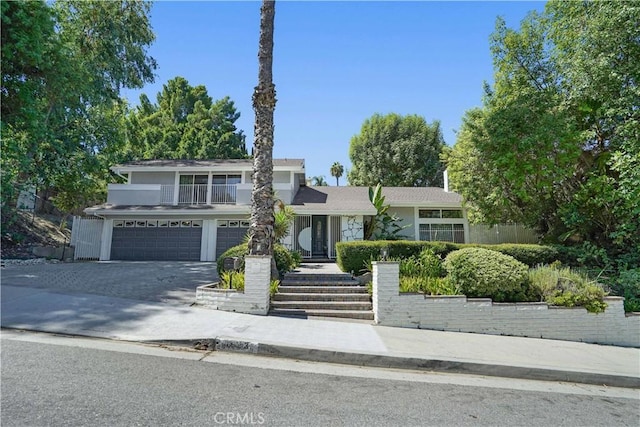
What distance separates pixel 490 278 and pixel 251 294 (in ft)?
18.2

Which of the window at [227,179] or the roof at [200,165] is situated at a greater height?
the roof at [200,165]

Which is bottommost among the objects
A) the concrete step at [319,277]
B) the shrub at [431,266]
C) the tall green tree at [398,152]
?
the concrete step at [319,277]

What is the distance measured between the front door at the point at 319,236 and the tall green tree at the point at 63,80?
1177 centimetres

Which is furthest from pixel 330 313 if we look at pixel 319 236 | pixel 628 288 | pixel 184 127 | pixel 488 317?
pixel 184 127

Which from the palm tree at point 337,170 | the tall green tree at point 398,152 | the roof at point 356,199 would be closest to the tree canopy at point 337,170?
the palm tree at point 337,170

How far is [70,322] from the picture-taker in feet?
21.6

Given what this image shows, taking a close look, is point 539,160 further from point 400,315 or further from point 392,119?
point 392,119

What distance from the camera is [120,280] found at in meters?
10.9

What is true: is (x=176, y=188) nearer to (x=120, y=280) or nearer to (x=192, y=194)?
(x=192, y=194)

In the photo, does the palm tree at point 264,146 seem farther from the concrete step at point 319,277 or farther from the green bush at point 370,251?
the green bush at point 370,251

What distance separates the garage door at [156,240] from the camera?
59.0ft

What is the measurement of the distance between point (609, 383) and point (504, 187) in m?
10.7

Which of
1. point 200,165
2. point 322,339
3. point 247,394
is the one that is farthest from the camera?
point 200,165

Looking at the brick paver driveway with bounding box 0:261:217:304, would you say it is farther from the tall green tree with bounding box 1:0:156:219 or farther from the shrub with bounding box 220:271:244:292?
the tall green tree with bounding box 1:0:156:219
